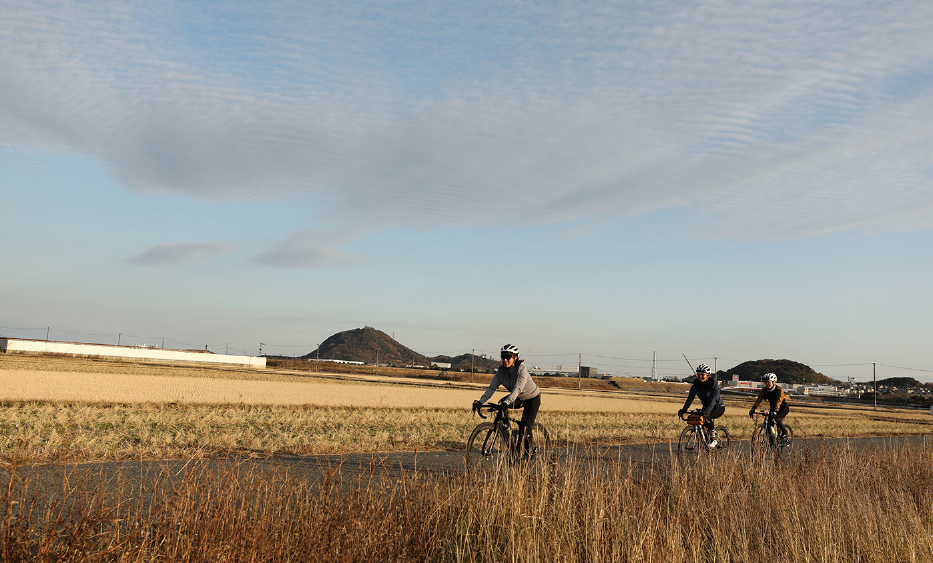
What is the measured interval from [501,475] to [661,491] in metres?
2.24

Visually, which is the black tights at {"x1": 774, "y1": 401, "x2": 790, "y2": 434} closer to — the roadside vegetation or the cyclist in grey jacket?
the roadside vegetation

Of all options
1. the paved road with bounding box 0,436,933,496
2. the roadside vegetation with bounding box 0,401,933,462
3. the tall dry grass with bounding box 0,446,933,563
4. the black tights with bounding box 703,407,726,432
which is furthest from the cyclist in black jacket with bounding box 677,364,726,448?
the tall dry grass with bounding box 0,446,933,563

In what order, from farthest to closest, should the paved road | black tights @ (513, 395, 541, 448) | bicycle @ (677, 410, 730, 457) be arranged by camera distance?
bicycle @ (677, 410, 730, 457) < black tights @ (513, 395, 541, 448) < the paved road

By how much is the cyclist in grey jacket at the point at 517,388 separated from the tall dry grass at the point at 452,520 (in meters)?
2.11

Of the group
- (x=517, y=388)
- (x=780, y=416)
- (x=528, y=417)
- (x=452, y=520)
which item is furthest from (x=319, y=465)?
(x=780, y=416)

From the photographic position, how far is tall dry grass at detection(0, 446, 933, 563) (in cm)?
459

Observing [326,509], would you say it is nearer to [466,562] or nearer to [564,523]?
[466,562]

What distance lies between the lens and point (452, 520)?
241 inches

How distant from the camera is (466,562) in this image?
5781 mm

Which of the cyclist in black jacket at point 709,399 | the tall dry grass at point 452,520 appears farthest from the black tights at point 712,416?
the tall dry grass at point 452,520

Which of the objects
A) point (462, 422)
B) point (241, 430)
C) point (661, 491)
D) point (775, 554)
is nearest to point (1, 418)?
point (241, 430)

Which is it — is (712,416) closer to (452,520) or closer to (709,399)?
(709,399)

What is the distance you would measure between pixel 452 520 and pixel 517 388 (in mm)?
4242

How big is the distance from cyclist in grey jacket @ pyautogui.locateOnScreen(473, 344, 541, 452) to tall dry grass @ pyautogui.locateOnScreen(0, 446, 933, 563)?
211 centimetres
